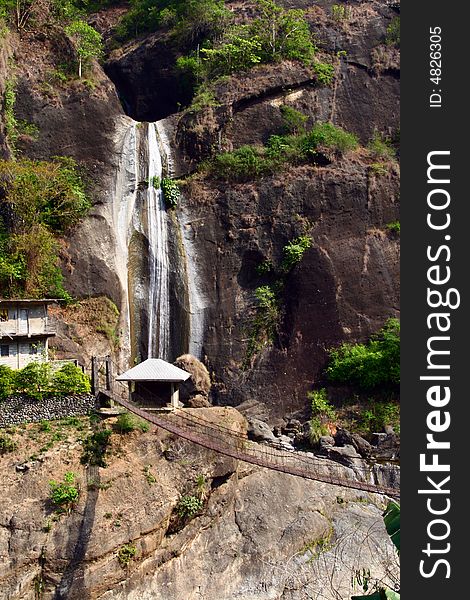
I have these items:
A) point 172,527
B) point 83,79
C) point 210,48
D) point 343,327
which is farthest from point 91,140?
point 172,527

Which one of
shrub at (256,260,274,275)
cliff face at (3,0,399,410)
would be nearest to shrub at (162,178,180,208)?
cliff face at (3,0,399,410)

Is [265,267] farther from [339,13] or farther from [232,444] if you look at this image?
[339,13]

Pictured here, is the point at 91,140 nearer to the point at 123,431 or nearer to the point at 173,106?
the point at 173,106

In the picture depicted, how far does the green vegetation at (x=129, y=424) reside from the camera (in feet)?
64.8

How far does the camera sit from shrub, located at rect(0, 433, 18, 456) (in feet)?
60.7

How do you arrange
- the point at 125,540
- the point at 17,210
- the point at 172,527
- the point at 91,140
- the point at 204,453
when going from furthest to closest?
the point at 91,140
the point at 17,210
the point at 204,453
the point at 172,527
the point at 125,540

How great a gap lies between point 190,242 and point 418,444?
24450 mm

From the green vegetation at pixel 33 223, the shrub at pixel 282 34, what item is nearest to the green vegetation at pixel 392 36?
the shrub at pixel 282 34

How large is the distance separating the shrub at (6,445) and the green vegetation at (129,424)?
2947 millimetres

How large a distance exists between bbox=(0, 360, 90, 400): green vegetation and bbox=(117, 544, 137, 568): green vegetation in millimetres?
5003

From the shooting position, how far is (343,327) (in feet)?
98.1

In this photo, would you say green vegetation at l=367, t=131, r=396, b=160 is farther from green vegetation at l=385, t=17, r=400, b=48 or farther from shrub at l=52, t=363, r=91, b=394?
shrub at l=52, t=363, r=91, b=394

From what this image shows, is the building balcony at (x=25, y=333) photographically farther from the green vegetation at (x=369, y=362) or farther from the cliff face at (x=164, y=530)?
the green vegetation at (x=369, y=362)

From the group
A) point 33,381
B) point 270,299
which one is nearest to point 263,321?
point 270,299
